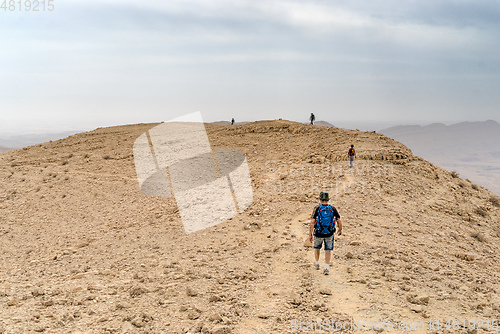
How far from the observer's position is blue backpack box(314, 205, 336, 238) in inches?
240

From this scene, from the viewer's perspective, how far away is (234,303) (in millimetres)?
5363

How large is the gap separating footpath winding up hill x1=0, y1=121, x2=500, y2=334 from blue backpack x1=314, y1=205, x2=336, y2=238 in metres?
0.79

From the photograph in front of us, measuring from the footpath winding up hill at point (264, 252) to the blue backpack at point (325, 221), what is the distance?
792 mm

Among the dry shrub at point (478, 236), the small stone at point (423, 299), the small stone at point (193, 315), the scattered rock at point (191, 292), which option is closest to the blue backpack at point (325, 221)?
the small stone at point (423, 299)

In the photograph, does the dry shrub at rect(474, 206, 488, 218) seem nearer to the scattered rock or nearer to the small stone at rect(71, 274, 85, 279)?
the scattered rock

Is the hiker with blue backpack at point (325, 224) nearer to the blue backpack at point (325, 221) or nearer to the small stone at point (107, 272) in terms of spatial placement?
the blue backpack at point (325, 221)

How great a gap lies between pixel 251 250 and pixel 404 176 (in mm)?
8599

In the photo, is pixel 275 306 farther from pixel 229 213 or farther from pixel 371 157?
pixel 371 157

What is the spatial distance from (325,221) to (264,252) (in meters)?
1.99

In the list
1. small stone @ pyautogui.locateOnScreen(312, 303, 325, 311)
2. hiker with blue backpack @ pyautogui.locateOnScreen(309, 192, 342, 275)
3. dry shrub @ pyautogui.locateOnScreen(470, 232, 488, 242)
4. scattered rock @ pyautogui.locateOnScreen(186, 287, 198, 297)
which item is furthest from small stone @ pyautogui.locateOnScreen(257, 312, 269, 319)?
dry shrub @ pyautogui.locateOnScreen(470, 232, 488, 242)

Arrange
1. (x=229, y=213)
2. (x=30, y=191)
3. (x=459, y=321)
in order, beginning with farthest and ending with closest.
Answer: (x=30, y=191)
(x=229, y=213)
(x=459, y=321)

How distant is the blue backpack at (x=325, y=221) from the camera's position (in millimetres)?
6102

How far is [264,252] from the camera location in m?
7.51

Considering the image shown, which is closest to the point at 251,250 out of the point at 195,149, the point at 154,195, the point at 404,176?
the point at 154,195
